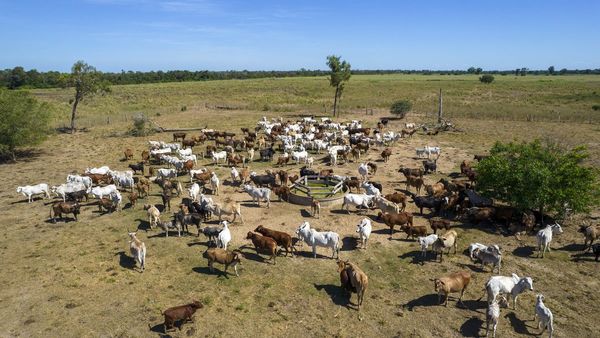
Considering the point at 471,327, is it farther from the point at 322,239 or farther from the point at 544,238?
the point at 544,238

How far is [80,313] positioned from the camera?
1191 centimetres

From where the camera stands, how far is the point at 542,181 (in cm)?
1747

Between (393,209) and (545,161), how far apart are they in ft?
24.1

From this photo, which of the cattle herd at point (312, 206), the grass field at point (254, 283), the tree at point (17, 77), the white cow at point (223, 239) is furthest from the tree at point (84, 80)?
the tree at point (17, 77)

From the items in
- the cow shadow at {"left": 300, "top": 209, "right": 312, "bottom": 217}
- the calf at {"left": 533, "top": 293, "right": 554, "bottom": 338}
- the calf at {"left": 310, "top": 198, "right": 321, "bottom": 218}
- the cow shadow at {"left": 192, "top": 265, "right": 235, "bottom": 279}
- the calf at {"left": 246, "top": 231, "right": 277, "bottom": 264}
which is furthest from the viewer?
the cow shadow at {"left": 300, "top": 209, "right": 312, "bottom": 217}

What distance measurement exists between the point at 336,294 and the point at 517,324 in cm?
527

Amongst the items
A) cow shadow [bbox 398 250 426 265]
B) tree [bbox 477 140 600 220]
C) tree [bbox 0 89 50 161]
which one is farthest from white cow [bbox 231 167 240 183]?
tree [bbox 0 89 50 161]

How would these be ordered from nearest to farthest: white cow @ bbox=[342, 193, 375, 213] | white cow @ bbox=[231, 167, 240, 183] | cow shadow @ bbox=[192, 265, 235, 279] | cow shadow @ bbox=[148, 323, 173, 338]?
cow shadow @ bbox=[148, 323, 173, 338], cow shadow @ bbox=[192, 265, 235, 279], white cow @ bbox=[342, 193, 375, 213], white cow @ bbox=[231, 167, 240, 183]

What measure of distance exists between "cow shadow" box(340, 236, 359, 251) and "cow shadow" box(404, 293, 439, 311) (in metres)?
3.84

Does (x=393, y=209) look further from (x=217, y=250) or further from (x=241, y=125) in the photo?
(x=241, y=125)

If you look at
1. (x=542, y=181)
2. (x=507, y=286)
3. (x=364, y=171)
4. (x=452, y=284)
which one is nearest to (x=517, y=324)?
(x=507, y=286)

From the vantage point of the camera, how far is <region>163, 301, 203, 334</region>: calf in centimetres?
1102

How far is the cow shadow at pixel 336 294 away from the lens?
12.6 metres

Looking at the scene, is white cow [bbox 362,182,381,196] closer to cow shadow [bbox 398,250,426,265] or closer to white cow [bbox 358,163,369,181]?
white cow [bbox 358,163,369,181]
